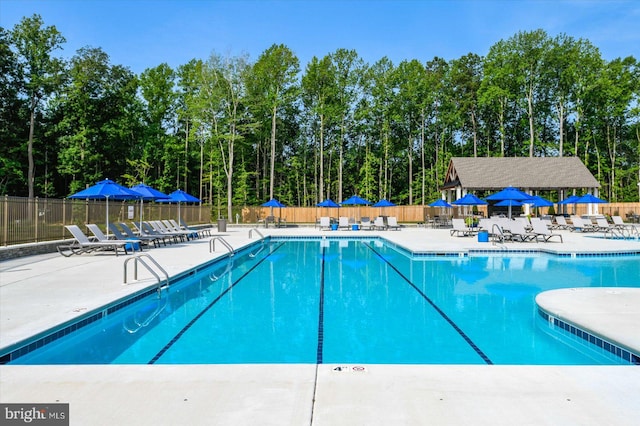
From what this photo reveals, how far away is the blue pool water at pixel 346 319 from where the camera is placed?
4785 millimetres

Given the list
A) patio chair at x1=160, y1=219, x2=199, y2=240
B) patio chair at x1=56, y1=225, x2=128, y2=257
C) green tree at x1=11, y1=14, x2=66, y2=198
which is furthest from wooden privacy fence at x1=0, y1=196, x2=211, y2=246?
green tree at x1=11, y1=14, x2=66, y2=198

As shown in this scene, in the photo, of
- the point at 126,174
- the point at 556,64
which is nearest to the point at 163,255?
the point at 126,174

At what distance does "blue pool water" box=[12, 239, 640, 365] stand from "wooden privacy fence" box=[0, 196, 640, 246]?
6000 mm

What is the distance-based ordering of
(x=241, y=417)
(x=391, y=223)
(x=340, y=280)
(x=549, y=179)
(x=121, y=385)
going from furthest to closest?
(x=549, y=179)
(x=391, y=223)
(x=340, y=280)
(x=121, y=385)
(x=241, y=417)

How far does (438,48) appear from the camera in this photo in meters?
40.2

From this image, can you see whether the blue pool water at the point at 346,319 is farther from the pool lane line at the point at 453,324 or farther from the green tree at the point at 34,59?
the green tree at the point at 34,59

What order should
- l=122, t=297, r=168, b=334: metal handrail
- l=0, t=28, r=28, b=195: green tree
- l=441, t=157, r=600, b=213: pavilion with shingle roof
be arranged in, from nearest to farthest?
l=122, t=297, r=168, b=334: metal handrail, l=0, t=28, r=28, b=195: green tree, l=441, t=157, r=600, b=213: pavilion with shingle roof

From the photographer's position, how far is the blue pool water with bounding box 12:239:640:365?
479cm

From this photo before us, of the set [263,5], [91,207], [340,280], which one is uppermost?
[263,5]

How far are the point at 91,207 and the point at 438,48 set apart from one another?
3477cm

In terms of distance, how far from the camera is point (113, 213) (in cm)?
1769

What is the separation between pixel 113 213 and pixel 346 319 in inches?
571

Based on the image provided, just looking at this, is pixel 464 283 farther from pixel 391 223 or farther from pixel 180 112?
pixel 180 112

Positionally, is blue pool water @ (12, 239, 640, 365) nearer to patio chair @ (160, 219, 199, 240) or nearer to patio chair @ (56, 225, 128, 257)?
patio chair @ (56, 225, 128, 257)
